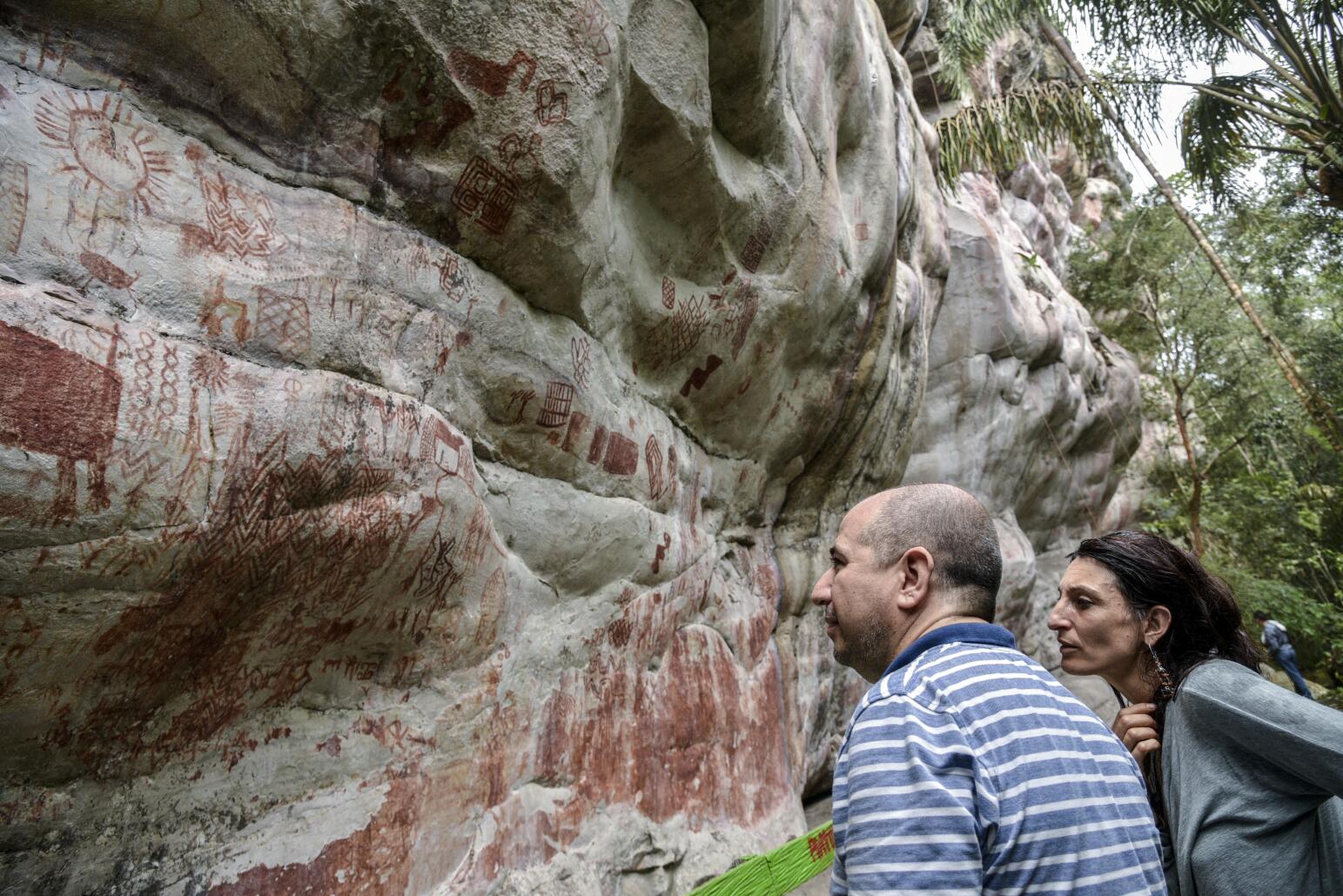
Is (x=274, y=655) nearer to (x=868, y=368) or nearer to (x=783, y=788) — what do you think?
(x=783, y=788)

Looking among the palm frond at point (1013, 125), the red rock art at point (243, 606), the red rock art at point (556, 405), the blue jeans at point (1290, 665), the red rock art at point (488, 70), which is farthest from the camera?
the palm frond at point (1013, 125)

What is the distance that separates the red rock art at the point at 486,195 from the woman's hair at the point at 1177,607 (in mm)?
2280

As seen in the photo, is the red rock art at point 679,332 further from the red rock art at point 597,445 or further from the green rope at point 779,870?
the green rope at point 779,870

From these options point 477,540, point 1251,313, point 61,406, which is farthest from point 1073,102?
point 61,406

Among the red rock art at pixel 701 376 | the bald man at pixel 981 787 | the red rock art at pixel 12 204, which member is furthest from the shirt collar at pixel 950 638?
the red rock art at pixel 701 376

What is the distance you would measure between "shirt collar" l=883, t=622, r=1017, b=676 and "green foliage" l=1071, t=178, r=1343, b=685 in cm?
1346

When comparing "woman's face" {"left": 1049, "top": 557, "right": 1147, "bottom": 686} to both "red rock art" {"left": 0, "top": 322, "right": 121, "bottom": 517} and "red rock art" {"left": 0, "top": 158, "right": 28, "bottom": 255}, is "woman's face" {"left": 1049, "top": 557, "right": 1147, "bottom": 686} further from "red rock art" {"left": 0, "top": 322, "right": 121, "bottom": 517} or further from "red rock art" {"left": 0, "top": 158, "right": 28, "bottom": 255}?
"red rock art" {"left": 0, "top": 158, "right": 28, "bottom": 255}

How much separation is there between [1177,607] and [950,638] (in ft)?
2.30

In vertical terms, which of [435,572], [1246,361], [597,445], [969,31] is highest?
[969,31]

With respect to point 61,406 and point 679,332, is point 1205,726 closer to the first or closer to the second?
point 61,406

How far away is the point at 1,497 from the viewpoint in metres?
1.91

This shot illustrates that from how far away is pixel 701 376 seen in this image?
4727mm

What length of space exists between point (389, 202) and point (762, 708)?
3685 millimetres

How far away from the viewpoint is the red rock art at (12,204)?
2.02m
